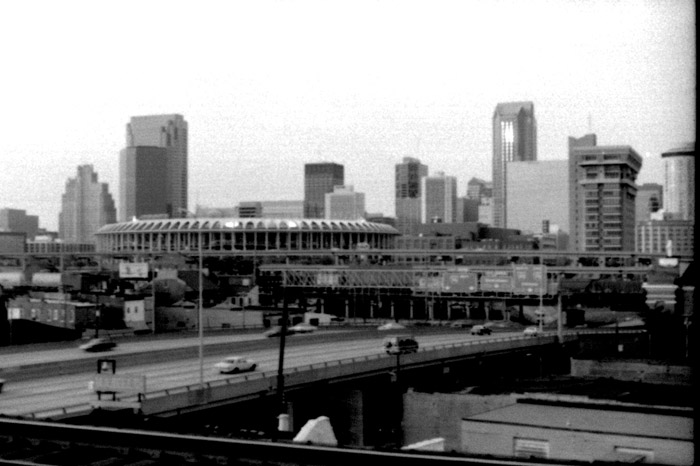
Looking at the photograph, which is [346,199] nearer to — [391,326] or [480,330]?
[391,326]

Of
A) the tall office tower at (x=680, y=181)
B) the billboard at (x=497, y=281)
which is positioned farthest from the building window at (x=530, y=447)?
the billboard at (x=497, y=281)

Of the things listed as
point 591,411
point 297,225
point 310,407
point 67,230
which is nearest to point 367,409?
point 310,407

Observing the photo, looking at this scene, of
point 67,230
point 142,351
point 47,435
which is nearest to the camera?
point 47,435

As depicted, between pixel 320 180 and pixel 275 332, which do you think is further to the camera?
pixel 275 332

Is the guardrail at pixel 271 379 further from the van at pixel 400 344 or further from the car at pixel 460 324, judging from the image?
the car at pixel 460 324

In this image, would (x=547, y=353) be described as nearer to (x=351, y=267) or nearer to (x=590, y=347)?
(x=590, y=347)

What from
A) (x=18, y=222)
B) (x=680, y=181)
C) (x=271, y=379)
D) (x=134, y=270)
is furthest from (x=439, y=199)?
(x=134, y=270)
